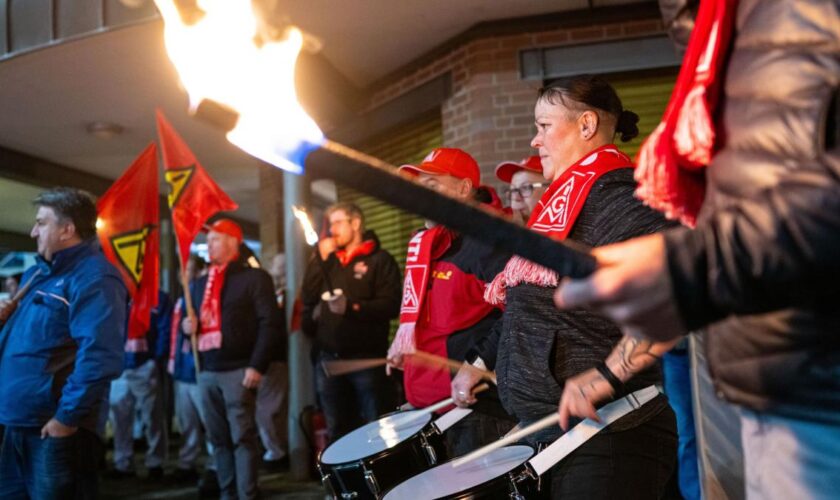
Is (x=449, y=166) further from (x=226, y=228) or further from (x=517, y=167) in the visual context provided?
(x=226, y=228)

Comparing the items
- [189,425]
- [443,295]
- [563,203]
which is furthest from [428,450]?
[189,425]

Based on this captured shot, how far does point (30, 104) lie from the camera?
8.71 meters

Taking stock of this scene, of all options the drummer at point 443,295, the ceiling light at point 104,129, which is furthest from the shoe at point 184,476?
the ceiling light at point 104,129

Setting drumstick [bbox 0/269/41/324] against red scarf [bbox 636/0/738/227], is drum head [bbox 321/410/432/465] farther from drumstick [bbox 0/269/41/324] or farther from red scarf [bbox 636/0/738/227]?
drumstick [bbox 0/269/41/324]

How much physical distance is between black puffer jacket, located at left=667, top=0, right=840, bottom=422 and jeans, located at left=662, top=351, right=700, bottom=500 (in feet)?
13.5

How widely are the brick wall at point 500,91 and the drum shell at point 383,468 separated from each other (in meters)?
3.77

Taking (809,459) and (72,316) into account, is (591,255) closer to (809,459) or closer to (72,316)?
(809,459)

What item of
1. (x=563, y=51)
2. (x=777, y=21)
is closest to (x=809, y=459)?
(x=777, y=21)

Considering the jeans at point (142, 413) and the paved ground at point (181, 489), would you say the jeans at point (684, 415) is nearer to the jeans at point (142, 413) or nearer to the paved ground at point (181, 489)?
the paved ground at point (181, 489)

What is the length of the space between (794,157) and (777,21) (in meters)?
0.24

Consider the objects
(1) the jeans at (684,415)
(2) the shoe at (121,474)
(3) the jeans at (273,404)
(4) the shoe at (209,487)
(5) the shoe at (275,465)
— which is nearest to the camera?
(1) the jeans at (684,415)

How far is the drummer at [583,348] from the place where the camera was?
224 centimetres

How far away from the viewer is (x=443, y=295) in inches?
155

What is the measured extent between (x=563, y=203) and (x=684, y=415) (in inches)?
134
